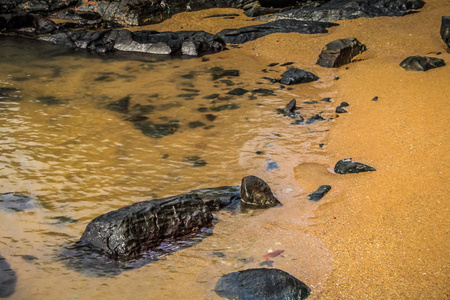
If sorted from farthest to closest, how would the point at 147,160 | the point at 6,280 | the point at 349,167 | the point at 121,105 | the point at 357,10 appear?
1. the point at 357,10
2. the point at 121,105
3. the point at 147,160
4. the point at 349,167
5. the point at 6,280

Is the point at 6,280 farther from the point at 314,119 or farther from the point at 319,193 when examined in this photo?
the point at 314,119

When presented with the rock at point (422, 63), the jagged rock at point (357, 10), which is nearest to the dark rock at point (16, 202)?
the rock at point (422, 63)

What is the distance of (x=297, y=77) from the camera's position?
317 inches

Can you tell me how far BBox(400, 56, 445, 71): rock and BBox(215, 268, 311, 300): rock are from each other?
5564 millimetres

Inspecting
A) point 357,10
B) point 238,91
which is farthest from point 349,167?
point 357,10

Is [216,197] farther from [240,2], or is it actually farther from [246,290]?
[240,2]

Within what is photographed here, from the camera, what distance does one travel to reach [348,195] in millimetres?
4258

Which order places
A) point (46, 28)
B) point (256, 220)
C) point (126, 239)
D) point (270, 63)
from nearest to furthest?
point (126, 239) < point (256, 220) < point (270, 63) < point (46, 28)

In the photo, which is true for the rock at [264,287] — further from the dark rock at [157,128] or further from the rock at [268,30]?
the rock at [268,30]

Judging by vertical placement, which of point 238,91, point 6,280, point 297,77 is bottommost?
point 6,280

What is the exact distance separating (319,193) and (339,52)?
5011mm

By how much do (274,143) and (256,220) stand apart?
1.91m

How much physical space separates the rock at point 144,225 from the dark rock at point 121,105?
3.44m

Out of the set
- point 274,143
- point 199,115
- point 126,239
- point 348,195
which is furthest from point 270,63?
point 126,239
